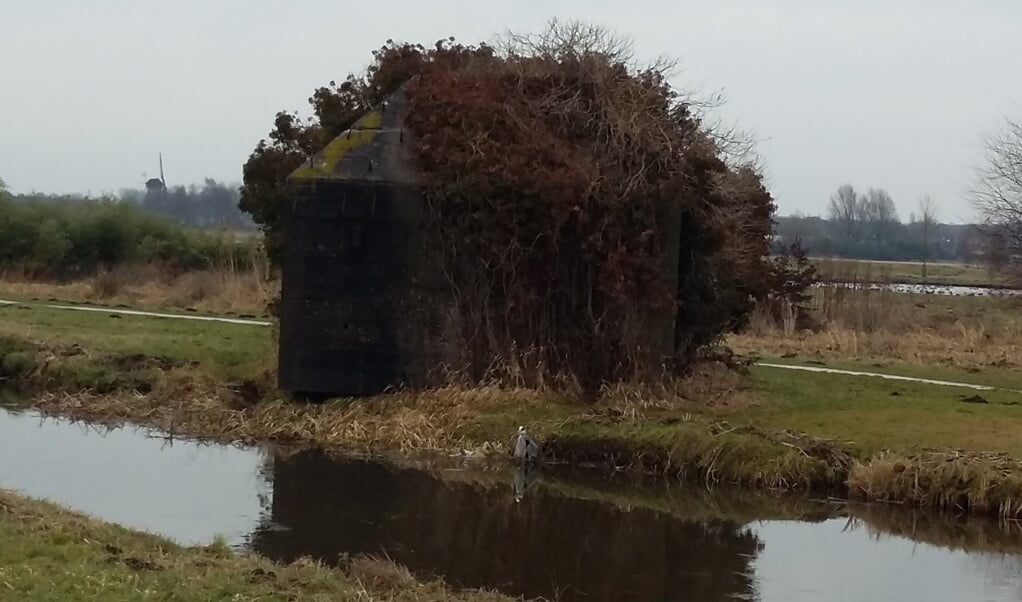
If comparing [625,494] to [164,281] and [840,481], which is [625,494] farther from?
[164,281]

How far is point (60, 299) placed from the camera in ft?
124

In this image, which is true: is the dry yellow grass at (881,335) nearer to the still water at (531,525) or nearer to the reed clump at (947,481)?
the reed clump at (947,481)

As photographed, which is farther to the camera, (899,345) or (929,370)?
(899,345)

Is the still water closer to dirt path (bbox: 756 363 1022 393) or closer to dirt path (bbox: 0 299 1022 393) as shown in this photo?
dirt path (bbox: 756 363 1022 393)

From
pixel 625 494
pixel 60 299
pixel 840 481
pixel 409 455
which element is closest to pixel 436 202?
pixel 409 455

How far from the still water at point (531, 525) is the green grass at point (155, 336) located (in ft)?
16.5

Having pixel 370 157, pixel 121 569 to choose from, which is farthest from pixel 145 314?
pixel 121 569

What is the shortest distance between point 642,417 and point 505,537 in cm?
519

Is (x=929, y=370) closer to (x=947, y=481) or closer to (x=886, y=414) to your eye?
(x=886, y=414)

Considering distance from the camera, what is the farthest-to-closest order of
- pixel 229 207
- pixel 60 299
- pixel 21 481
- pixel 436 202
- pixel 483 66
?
pixel 229 207, pixel 60 299, pixel 483 66, pixel 436 202, pixel 21 481

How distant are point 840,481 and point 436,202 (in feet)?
24.1

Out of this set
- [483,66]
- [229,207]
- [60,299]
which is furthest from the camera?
[229,207]

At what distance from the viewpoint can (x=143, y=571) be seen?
9211 mm

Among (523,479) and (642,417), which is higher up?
(642,417)
